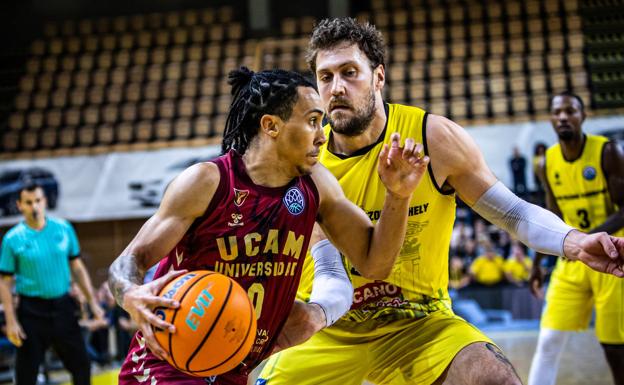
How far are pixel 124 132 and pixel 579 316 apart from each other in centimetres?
1124

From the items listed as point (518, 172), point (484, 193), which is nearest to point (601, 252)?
point (484, 193)

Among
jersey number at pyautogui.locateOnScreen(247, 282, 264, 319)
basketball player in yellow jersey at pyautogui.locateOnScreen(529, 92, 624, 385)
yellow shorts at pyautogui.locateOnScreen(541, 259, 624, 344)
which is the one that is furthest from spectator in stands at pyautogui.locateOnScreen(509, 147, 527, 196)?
jersey number at pyautogui.locateOnScreen(247, 282, 264, 319)

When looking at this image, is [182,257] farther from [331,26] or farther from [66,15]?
[66,15]

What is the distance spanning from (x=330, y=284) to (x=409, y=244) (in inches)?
16.7

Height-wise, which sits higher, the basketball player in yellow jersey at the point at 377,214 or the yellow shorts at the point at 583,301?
the basketball player in yellow jersey at the point at 377,214

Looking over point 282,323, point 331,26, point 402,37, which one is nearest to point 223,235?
point 282,323

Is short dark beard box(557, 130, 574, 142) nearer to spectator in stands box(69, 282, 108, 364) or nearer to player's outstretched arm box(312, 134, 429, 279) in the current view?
player's outstretched arm box(312, 134, 429, 279)

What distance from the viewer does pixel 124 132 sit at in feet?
47.6

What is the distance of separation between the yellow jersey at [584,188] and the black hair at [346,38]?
7.52ft

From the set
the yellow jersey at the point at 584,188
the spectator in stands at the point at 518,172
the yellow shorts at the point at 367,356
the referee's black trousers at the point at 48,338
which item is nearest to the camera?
the yellow shorts at the point at 367,356

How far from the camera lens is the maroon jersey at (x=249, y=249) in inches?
99.9

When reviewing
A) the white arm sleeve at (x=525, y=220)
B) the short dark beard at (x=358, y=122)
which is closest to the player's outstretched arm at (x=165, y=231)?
the short dark beard at (x=358, y=122)

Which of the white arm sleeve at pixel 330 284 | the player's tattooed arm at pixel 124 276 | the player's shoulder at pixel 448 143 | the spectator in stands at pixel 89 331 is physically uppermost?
the player's shoulder at pixel 448 143

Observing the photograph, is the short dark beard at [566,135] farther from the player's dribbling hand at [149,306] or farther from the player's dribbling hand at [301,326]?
the player's dribbling hand at [149,306]
